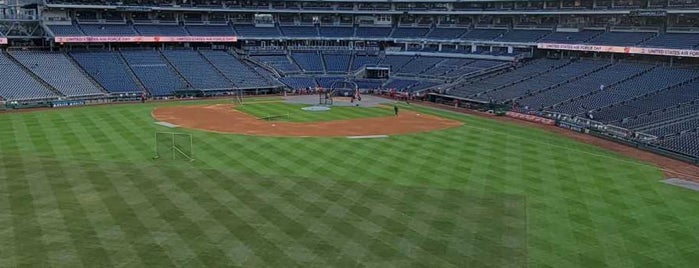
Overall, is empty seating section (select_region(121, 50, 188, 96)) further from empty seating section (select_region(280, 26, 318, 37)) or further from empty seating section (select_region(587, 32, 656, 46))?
empty seating section (select_region(587, 32, 656, 46))

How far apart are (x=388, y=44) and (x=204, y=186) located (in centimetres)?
7333

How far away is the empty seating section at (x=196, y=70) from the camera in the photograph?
258 feet

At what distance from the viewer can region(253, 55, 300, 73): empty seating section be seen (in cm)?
9000

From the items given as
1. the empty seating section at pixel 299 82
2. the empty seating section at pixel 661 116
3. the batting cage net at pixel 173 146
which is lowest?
the batting cage net at pixel 173 146

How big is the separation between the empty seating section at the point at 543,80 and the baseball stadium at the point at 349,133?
1.61ft

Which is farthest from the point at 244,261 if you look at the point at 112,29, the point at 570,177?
the point at 112,29

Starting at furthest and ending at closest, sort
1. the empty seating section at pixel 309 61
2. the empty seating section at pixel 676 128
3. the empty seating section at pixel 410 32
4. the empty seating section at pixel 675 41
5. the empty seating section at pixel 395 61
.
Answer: the empty seating section at pixel 410 32 < the empty seating section at pixel 309 61 < the empty seating section at pixel 395 61 < the empty seating section at pixel 675 41 < the empty seating section at pixel 676 128

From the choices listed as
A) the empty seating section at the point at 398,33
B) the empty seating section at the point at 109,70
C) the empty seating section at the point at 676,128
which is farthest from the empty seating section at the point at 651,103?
the empty seating section at the point at 109,70

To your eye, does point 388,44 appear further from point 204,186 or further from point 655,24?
point 204,186

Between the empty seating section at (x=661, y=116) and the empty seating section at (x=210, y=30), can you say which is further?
the empty seating section at (x=210, y=30)

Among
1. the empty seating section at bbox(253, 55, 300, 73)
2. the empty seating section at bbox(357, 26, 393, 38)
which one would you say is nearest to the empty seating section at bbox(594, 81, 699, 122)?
the empty seating section at bbox(357, 26, 393, 38)

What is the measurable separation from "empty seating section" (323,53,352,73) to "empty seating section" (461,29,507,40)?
64.6 feet

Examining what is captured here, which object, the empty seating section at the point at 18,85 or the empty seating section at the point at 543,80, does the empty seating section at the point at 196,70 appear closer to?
the empty seating section at the point at 18,85

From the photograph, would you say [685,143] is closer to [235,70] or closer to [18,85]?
[235,70]
